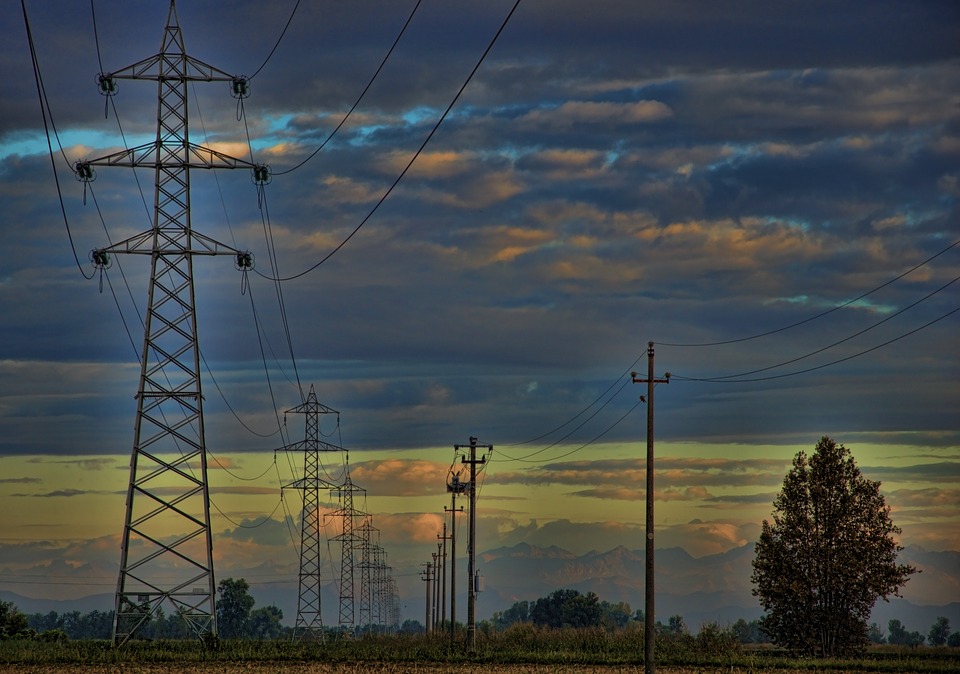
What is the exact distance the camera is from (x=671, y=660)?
2391 inches

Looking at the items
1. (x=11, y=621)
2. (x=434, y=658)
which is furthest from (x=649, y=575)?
(x=11, y=621)

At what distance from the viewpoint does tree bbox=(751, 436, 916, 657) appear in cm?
7038

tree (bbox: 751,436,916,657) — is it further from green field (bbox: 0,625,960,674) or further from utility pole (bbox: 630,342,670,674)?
utility pole (bbox: 630,342,670,674)

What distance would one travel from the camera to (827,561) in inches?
2788

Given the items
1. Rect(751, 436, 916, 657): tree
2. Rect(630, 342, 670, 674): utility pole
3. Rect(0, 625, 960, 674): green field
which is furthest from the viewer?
Rect(751, 436, 916, 657): tree

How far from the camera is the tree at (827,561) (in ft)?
231

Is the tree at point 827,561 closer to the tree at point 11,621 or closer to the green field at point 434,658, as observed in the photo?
the green field at point 434,658

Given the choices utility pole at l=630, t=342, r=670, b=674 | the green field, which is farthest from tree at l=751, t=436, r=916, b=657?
utility pole at l=630, t=342, r=670, b=674

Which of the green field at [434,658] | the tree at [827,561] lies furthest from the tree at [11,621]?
the tree at [827,561]

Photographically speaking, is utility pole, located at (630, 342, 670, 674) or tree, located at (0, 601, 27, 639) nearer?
utility pole, located at (630, 342, 670, 674)

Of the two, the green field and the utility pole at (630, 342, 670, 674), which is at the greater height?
the utility pole at (630, 342, 670, 674)

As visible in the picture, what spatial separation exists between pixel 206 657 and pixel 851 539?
1563 inches

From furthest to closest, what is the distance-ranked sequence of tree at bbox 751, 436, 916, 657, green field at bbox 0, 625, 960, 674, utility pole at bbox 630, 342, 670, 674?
tree at bbox 751, 436, 916, 657, green field at bbox 0, 625, 960, 674, utility pole at bbox 630, 342, 670, 674

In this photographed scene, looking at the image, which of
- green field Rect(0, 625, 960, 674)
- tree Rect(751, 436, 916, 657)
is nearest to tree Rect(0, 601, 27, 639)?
green field Rect(0, 625, 960, 674)
